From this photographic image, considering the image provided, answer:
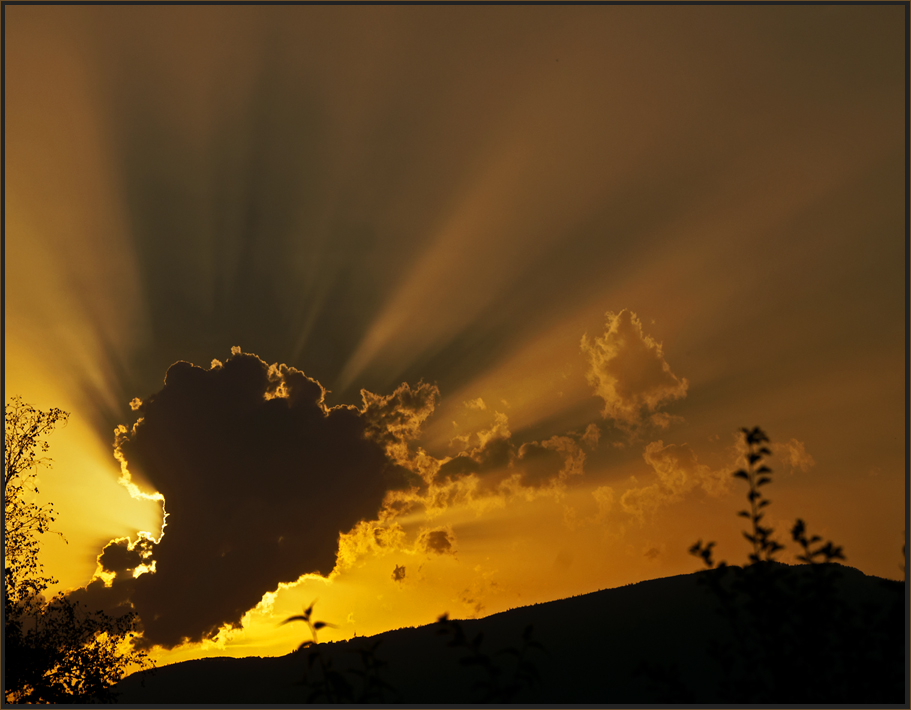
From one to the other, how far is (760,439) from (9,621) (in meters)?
45.7

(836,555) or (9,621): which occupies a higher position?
(9,621)

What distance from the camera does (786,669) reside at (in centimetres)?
1027

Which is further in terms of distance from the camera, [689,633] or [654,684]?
[689,633]

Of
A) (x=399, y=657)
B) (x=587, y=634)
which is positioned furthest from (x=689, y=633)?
(x=399, y=657)

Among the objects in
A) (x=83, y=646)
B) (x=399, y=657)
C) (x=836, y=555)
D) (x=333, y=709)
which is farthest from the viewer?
(x=399, y=657)

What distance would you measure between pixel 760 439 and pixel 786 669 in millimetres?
3706

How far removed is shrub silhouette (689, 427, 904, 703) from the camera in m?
10.1

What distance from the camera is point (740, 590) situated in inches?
411

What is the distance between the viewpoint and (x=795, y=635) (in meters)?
11.0

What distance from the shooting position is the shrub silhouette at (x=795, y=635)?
A: 10.1 metres

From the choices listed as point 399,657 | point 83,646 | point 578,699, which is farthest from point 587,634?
point 83,646

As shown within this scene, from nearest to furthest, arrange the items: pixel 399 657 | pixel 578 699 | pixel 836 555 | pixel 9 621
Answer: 1. pixel 836 555
2. pixel 9 621
3. pixel 578 699
4. pixel 399 657

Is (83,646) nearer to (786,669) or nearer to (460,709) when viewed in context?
(460,709)

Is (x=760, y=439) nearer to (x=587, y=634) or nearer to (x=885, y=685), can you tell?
(x=885, y=685)
